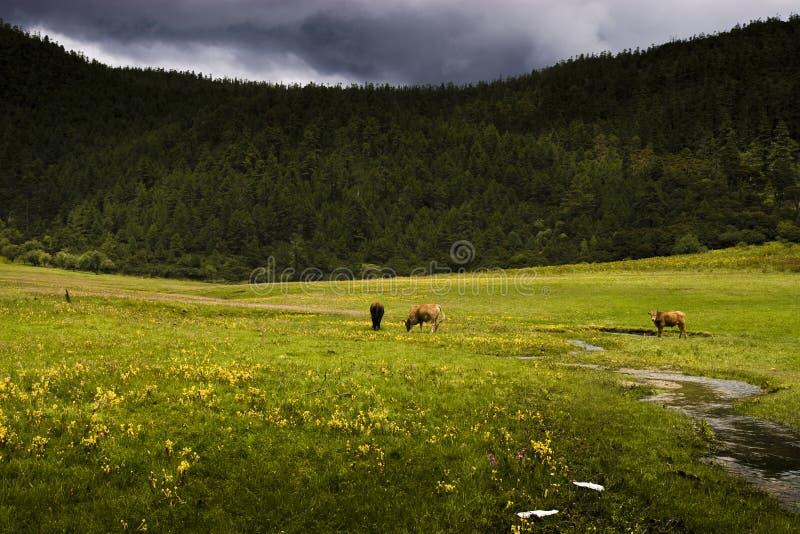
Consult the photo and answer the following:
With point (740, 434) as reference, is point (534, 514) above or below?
above

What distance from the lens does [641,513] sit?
1048 centimetres

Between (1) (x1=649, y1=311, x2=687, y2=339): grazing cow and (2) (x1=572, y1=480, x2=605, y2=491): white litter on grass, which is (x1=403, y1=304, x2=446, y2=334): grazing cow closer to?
(1) (x1=649, y1=311, x2=687, y2=339): grazing cow

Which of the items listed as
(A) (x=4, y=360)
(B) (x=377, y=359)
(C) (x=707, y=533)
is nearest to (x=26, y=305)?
(A) (x=4, y=360)

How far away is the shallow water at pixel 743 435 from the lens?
12.3 m

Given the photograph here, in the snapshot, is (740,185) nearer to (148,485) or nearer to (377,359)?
(377,359)

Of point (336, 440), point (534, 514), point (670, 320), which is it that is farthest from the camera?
point (670, 320)

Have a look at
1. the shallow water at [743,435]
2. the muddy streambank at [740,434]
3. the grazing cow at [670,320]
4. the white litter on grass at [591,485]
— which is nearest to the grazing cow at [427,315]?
the muddy streambank at [740,434]

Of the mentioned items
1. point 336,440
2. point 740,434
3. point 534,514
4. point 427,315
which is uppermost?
point 427,315

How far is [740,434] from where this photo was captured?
52.3 feet

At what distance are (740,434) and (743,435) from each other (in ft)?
0.37

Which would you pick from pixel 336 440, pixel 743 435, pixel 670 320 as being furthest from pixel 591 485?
pixel 670 320

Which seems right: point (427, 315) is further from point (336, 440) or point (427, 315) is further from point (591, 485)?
point (591, 485)

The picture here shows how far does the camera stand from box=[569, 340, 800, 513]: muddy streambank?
1229 cm

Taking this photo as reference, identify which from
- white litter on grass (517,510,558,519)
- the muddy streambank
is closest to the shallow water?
the muddy streambank
